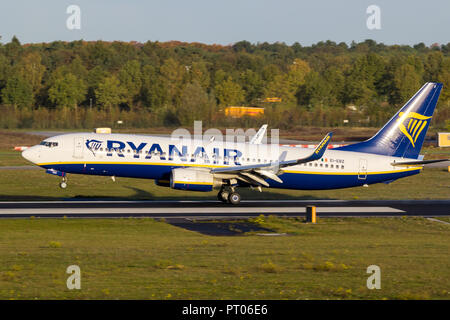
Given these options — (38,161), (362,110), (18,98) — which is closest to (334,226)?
(38,161)

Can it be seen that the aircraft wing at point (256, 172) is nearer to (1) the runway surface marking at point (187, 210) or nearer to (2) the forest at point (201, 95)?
(1) the runway surface marking at point (187, 210)

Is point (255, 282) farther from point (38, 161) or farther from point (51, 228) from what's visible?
point (38, 161)

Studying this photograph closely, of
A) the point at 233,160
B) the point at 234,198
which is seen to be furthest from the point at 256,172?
the point at 234,198

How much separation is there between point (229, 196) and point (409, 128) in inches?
519

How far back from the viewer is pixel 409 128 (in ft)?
139

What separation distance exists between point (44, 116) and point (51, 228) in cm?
7925

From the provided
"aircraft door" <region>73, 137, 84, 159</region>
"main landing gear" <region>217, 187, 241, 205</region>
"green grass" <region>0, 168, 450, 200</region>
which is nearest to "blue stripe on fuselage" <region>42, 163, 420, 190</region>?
"aircraft door" <region>73, 137, 84, 159</region>

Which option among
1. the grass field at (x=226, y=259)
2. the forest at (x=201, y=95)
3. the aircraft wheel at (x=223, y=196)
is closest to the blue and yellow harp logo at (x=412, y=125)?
the grass field at (x=226, y=259)

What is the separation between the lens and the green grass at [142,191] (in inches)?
1772

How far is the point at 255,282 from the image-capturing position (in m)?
18.9

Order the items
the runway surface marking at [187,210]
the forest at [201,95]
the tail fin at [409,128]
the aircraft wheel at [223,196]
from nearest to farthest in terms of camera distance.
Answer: the runway surface marking at [187,210], the aircraft wheel at [223,196], the tail fin at [409,128], the forest at [201,95]

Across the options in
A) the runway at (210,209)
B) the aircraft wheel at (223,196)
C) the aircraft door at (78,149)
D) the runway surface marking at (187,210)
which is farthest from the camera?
the aircraft wheel at (223,196)

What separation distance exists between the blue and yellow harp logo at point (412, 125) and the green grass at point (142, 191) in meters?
6.05

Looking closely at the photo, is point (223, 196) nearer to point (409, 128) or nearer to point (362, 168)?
point (362, 168)
